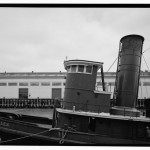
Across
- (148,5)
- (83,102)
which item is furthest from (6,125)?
(148,5)

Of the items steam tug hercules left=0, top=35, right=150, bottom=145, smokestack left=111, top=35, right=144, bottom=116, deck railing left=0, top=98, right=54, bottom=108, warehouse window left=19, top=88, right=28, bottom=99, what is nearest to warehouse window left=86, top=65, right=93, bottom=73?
steam tug hercules left=0, top=35, right=150, bottom=145

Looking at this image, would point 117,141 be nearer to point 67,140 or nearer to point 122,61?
point 67,140

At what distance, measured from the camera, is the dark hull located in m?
6.99

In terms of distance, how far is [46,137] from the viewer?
294 inches

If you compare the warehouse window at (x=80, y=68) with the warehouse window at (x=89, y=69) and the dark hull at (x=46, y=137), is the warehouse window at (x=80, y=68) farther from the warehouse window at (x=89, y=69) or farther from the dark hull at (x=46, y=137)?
the dark hull at (x=46, y=137)

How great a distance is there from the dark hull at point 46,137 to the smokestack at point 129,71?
1.73m

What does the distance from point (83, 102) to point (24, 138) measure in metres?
2.71

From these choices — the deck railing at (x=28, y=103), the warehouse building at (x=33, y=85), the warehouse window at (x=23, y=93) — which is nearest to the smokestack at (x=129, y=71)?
the deck railing at (x=28, y=103)

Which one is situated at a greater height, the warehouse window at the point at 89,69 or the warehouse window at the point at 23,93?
the warehouse window at the point at 89,69

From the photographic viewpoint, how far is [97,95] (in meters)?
8.05

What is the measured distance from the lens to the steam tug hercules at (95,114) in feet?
24.0

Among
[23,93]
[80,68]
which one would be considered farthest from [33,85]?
[80,68]

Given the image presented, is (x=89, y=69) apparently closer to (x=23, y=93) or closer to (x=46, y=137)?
(x=46, y=137)

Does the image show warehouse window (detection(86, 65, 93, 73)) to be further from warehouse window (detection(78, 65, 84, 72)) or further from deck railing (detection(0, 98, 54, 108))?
deck railing (detection(0, 98, 54, 108))
